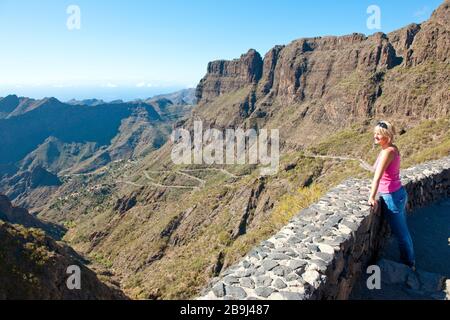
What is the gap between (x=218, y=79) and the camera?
604ft

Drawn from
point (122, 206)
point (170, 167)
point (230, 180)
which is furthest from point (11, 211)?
point (170, 167)

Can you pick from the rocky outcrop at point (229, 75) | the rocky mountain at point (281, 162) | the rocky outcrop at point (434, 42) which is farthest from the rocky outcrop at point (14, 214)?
the rocky outcrop at point (229, 75)

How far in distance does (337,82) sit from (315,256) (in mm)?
109086

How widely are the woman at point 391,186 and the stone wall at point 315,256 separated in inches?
17.4

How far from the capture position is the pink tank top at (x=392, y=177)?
715 centimetres

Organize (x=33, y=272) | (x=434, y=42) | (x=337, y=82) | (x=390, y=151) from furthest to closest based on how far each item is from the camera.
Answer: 1. (x=337, y=82)
2. (x=434, y=42)
3. (x=33, y=272)
4. (x=390, y=151)

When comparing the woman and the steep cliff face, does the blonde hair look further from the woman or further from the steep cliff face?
the steep cliff face

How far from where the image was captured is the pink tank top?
7.15m

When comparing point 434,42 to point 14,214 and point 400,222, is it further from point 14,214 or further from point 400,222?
point 14,214

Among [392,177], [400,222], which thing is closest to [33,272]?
[400,222]

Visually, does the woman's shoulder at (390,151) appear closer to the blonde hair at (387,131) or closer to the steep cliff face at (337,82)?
the blonde hair at (387,131)

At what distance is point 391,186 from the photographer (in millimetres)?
7258

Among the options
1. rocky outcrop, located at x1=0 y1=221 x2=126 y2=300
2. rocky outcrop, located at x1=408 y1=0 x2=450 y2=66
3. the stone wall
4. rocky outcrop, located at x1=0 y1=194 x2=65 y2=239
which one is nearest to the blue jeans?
the stone wall
